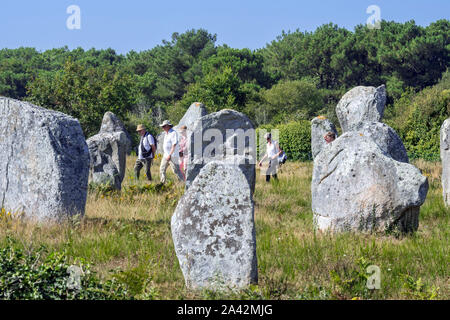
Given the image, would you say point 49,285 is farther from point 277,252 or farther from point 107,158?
point 107,158

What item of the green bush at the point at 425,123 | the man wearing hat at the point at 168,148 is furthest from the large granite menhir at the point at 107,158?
the green bush at the point at 425,123

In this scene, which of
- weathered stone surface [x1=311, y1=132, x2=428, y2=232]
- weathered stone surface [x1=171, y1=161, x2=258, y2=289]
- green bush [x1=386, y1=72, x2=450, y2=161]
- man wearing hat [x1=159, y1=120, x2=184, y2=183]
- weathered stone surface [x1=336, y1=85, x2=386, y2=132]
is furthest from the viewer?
green bush [x1=386, y1=72, x2=450, y2=161]

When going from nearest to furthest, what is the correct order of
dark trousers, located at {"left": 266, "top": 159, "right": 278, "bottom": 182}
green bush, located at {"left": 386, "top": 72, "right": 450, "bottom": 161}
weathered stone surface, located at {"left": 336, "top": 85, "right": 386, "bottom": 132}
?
1. dark trousers, located at {"left": 266, "top": 159, "right": 278, "bottom": 182}
2. weathered stone surface, located at {"left": 336, "top": 85, "right": 386, "bottom": 132}
3. green bush, located at {"left": 386, "top": 72, "right": 450, "bottom": 161}

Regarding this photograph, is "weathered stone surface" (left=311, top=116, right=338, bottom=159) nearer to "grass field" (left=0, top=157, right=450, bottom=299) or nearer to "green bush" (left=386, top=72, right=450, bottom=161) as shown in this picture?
"green bush" (left=386, top=72, right=450, bottom=161)

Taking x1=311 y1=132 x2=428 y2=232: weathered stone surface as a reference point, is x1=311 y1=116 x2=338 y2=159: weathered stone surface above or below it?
above

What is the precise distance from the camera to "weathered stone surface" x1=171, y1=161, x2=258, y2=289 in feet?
18.1

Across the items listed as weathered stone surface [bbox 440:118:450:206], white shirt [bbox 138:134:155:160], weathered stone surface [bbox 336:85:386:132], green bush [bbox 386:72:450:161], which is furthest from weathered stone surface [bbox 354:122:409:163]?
green bush [bbox 386:72:450:161]

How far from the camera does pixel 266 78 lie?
5234cm

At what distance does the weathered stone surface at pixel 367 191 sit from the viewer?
313 inches

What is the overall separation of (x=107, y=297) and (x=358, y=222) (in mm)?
4339

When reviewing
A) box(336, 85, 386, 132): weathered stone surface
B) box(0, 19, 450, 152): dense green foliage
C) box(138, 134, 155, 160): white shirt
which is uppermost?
box(0, 19, 450, 152): dense green foliage

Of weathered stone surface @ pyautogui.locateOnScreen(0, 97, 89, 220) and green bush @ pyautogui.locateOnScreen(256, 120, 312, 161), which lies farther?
green bush @ pyautogui.locateOnScreen(256, 120, 312, 161)

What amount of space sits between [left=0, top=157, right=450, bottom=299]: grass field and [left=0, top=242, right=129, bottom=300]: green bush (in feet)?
0.64
